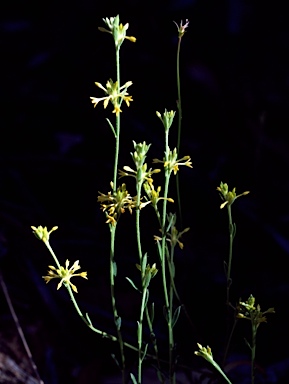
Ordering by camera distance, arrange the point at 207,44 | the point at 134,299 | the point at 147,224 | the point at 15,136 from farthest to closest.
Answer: the point at 207,44
the point at 15,136
the point at 147,224
the point at 134,299

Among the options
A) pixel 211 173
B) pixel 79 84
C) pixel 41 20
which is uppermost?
pixel 41 20

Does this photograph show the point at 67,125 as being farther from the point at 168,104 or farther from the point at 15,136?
the point at 168,104

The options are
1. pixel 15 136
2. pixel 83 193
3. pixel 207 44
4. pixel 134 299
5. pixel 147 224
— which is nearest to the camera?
pixel 134 299

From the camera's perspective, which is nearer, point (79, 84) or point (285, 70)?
point (79, 84)

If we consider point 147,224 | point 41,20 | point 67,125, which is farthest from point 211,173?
point 41,20

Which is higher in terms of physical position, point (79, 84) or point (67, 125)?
point (79, 84)

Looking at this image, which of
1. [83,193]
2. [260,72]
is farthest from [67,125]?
[260,72]
